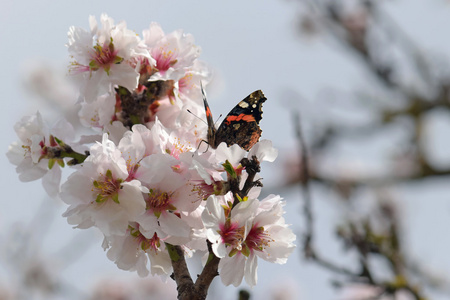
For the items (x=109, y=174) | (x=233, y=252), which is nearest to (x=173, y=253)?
(x=233, y=252)

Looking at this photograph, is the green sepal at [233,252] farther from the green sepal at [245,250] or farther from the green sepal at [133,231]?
the green sepal at [133,231]

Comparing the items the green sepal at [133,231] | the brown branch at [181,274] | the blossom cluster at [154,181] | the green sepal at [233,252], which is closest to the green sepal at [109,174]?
the blossom cluster at [154,181]

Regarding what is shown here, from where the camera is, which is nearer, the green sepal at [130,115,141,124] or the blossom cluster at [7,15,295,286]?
the blossom cluster at [7,15,295,286]

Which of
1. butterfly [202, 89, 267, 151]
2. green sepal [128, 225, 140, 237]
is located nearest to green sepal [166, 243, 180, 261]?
green sepal [128, 225, 140, 237]

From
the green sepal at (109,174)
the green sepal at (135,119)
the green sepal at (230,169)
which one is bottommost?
the green sepal at (109,174)

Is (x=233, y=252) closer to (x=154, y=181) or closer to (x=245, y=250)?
(x=245, y=250)

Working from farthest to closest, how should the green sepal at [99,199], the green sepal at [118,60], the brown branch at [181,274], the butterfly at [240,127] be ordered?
the green sepal at [118,60] → the butterfly at [240,127] → the green sepal at [99,199] → the brown branch at [181,274]

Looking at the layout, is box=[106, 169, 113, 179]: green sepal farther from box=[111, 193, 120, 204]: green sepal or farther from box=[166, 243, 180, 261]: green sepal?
box=[166, 243, 180, 261]: green sepal
